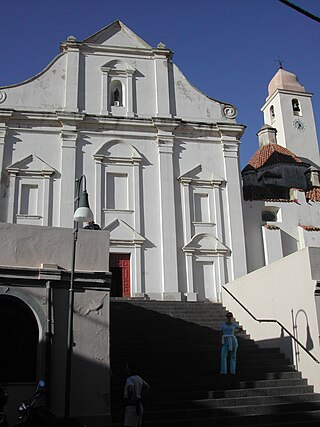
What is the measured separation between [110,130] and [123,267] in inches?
262

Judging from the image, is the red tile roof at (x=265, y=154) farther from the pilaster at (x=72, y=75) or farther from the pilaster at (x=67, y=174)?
the pilaster at (x=67, y=174)

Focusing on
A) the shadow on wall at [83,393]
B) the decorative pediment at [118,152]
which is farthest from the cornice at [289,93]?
the shadow on wall at [83,393]

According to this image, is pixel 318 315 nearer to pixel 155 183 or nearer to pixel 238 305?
pixel 238 305

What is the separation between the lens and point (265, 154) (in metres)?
38.8

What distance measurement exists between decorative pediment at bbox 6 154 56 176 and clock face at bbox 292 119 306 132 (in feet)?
89.1

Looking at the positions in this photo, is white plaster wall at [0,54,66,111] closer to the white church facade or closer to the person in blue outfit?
the white church facade

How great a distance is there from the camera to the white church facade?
2244 centimetres

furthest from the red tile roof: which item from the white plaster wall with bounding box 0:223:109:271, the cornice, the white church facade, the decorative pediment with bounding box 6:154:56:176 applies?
the white plaster wall with bounding box 0:223:109:271

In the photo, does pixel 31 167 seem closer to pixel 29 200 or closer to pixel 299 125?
pixel 29 200

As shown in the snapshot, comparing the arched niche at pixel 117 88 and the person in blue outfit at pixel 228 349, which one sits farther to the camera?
the arched niche at pixel 117 88

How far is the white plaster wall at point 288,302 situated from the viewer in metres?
13.5

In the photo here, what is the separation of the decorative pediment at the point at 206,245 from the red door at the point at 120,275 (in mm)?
2864

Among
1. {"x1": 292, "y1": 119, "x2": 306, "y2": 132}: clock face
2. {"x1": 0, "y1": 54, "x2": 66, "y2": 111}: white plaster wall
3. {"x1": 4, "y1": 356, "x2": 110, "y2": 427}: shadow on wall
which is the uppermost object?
{"x1": 292, "y1": 119, "x2": 306, "y2": 132}: clock face

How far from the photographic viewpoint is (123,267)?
22.3 m
